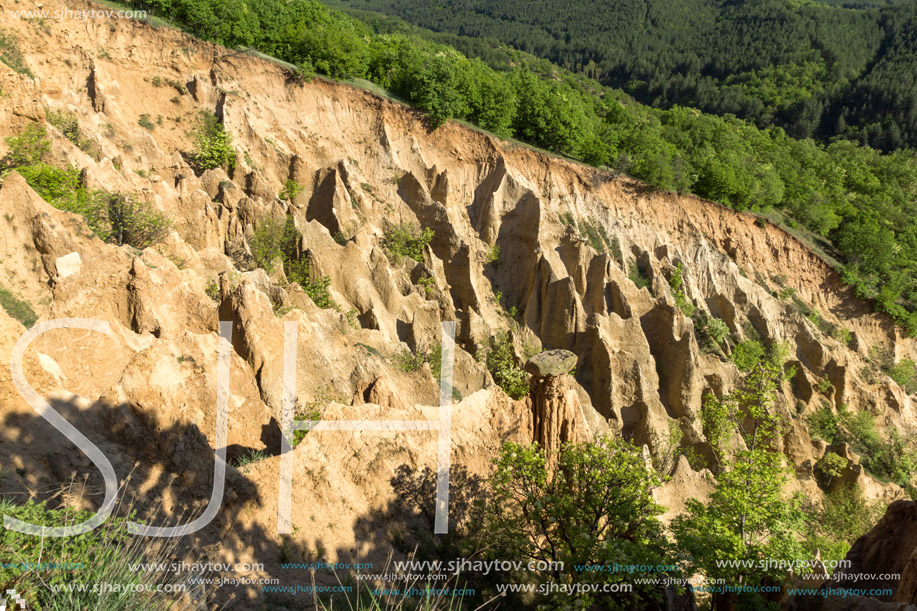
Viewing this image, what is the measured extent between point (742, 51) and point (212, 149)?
426ft

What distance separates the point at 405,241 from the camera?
30391 millimetres

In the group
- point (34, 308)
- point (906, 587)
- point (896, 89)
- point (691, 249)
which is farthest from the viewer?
point (896, 89)

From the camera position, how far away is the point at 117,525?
6.85 meters

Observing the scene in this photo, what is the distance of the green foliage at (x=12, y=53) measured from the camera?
80.1 ft

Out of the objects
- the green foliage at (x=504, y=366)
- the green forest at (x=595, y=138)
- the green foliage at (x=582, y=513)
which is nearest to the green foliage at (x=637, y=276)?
the green forest at (x=595, y=138)

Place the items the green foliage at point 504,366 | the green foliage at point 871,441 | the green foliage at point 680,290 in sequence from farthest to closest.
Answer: the green foliage at point 680,290
the green foliage at point 871,441
the green foliage at point 504,366

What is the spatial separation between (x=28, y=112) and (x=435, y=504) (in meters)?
21.6

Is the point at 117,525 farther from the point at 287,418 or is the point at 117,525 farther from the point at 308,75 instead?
the point at 308,75

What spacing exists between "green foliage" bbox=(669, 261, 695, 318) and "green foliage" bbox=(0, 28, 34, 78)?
40.6 m

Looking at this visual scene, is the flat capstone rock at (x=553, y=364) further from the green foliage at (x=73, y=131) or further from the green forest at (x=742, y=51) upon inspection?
the green forest at (x=742, y=51)

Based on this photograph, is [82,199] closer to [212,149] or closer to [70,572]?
[212,149]

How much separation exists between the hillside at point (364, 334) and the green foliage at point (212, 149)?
0.20 metres

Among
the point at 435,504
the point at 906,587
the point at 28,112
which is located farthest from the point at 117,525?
the point at 28,112

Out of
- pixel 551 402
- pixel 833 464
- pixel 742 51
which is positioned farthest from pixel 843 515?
pixel 742 51
